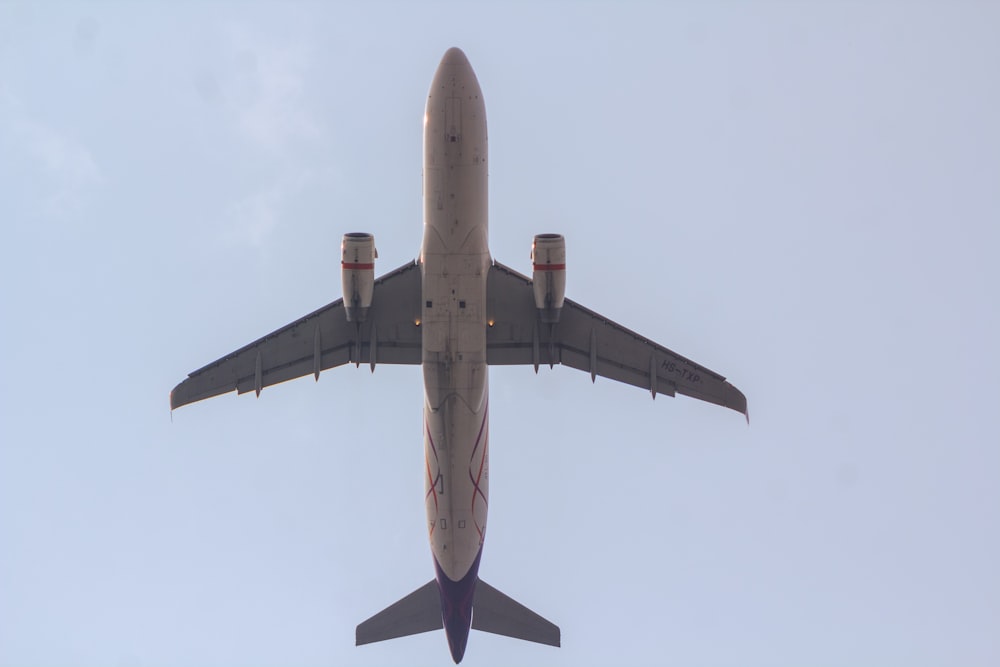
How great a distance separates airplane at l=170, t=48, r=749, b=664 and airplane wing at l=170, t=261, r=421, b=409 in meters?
0.04

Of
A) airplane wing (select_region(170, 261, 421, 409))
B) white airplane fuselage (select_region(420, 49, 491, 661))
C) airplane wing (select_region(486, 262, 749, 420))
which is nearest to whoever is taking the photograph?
white airplane fuselage (select_region(420, 49, 491, 661))

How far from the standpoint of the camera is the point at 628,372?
38969mm

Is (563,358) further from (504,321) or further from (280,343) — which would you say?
(280,343)

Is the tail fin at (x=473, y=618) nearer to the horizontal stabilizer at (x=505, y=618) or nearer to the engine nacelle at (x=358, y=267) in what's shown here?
the horizontal stabilizer at (x=505, y=618)

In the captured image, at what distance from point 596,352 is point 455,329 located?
5.73 metres

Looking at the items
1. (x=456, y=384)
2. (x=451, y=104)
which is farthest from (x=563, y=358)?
(x=451, y=104)

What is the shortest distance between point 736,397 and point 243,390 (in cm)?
1665

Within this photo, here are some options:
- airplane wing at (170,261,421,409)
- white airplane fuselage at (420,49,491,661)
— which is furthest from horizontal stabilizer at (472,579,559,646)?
airplane wing at (170,261,421,409)

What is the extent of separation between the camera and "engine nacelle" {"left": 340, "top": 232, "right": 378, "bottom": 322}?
113 ft

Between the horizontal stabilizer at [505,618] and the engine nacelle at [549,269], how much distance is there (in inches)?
445

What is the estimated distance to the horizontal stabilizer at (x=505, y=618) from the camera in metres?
40.2

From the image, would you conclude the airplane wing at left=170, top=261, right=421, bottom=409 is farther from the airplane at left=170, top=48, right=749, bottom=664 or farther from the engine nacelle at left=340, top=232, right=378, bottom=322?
the engine nacelle at left=340, top=232, right=378, bottom=322

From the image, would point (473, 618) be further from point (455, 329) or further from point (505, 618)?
point (455, 329)

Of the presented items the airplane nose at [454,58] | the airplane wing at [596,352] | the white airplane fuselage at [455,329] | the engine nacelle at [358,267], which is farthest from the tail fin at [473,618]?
the airplane nose at [454,58]
